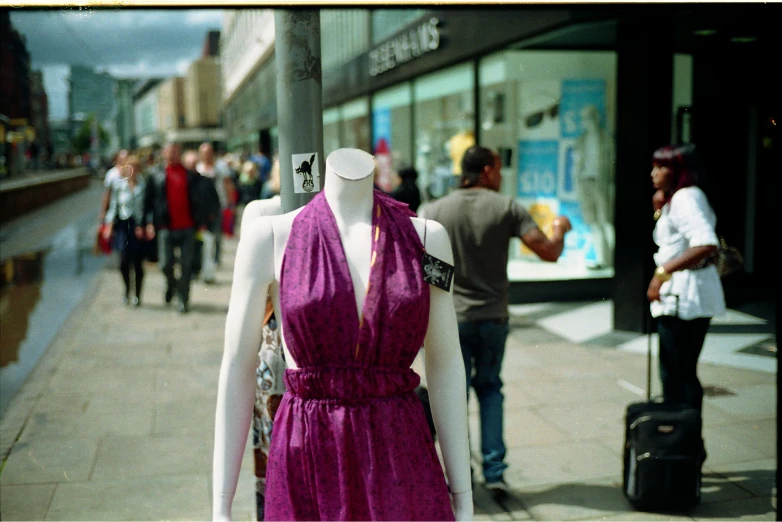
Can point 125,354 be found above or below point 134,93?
below

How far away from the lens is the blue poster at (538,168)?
30.4 ft

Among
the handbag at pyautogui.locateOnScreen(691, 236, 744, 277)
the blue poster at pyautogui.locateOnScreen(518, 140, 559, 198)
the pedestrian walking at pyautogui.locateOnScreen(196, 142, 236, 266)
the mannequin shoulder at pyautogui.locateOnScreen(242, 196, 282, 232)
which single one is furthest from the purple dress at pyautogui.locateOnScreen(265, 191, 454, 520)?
the pedestrian walking at pyautogui.locateOnScreen(196, 142, 236, 266)

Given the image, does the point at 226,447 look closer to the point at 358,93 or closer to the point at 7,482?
the point at 7,482

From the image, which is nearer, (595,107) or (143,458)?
(143,458)

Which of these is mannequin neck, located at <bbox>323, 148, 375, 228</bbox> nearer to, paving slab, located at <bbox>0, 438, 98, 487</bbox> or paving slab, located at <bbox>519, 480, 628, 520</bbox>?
paving slab, located at <bbox>519, 480, 628, 520</bbox>

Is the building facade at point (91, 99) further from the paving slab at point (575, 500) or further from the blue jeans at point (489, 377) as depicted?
the paving slab at point (575, 500)

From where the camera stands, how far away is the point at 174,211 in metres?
8.52

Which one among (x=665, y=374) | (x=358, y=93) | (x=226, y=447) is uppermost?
(x=358, y=93)

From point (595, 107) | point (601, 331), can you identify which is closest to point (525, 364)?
point (601, 331)

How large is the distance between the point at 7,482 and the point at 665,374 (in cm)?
346

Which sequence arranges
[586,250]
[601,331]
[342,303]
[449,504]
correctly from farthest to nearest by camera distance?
1. [586,250]
2. [601,331]
3. [449,504]
4. [342,303]

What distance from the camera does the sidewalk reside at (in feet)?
12.9

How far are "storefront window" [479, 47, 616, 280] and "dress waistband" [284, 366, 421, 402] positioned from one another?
7.34 meters

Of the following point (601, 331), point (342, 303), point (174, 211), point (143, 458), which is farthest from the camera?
point (174, 211)
